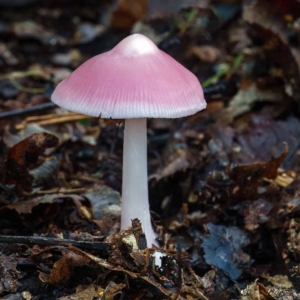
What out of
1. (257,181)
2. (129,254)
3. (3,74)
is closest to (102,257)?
(129,254)

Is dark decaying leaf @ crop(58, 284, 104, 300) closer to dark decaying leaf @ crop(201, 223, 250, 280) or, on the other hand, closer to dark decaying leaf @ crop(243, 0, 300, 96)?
dark decaying leaf @ crop(201, 223, 250, 280)

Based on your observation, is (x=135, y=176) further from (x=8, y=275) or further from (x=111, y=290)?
(x=8, y=275)

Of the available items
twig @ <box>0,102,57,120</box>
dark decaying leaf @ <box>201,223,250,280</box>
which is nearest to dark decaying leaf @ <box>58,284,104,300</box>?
dark decaying leaf @ <box>201,223,250,280</box>

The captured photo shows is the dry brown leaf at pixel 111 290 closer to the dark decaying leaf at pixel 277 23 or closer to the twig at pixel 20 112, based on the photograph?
the twig at pixel 20 112

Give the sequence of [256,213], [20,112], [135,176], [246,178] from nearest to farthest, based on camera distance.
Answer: [135,176] → [256,213] → [246,178] → [20,112]

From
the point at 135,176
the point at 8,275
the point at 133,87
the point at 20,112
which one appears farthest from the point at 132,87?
the point at 20,112

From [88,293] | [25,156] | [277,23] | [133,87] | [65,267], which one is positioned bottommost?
[88,293]

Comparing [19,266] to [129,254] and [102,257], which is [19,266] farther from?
[129,254]
